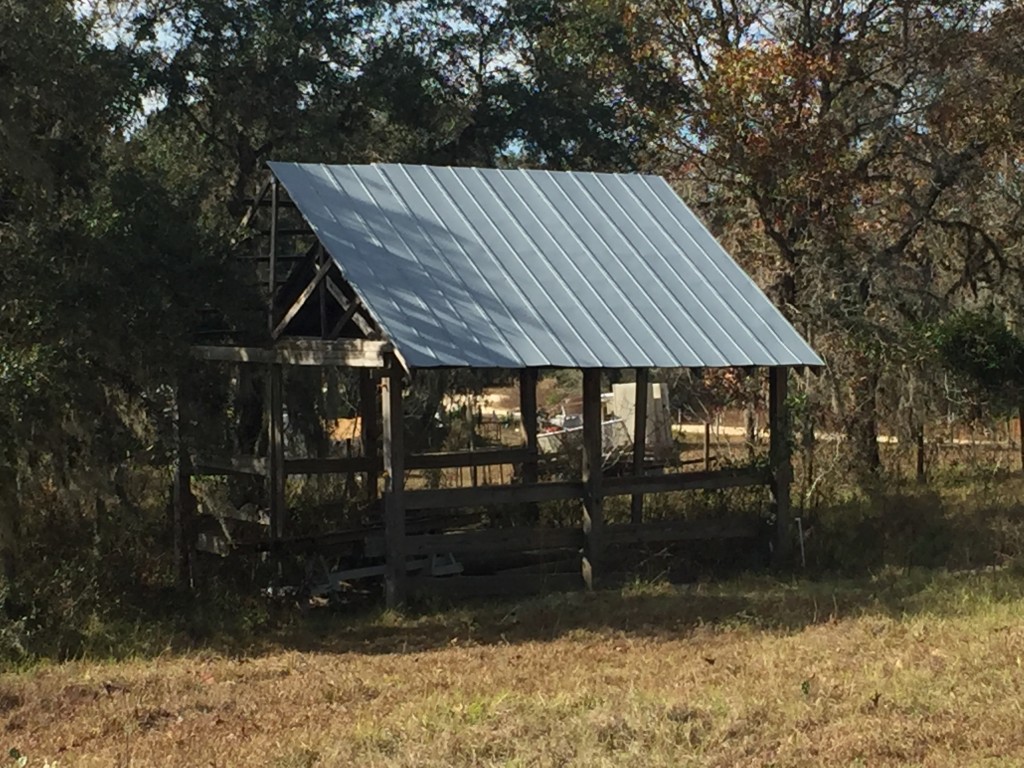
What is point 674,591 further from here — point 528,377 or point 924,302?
point 924,302

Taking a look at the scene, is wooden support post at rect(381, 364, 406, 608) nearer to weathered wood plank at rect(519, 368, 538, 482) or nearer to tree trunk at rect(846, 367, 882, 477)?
weathered wood plank at rect(519, 368, 538, 482)

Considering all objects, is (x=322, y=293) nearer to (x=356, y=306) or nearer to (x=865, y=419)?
(x=356, y=306)

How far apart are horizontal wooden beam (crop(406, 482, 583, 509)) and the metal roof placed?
1.50 meters

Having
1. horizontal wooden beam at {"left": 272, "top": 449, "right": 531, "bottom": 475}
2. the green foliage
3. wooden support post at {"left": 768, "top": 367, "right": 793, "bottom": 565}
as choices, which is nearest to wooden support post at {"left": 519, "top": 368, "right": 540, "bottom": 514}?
horizontal wooden beam at {"left": 272, "top": 449, "right": 531, "bottom": 475}

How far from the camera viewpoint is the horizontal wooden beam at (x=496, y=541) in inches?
523

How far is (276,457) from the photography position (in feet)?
44.8

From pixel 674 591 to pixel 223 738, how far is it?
6.72 meters

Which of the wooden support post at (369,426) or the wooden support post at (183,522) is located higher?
the wooden support post at (369,426)

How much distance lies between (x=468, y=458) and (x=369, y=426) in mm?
1307

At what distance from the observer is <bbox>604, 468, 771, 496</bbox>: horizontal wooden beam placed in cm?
1437

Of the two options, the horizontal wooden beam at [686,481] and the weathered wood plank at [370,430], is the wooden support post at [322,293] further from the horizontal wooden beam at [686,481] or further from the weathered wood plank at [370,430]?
the horizontal wooden beam at [686,481]

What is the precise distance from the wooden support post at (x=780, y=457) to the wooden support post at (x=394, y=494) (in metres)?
4.74

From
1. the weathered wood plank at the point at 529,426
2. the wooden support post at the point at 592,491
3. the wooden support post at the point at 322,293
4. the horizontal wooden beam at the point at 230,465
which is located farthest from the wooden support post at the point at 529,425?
the horizontal wooden beam at the point at 230,465

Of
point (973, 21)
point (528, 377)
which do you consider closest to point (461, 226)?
point (528, 377)
